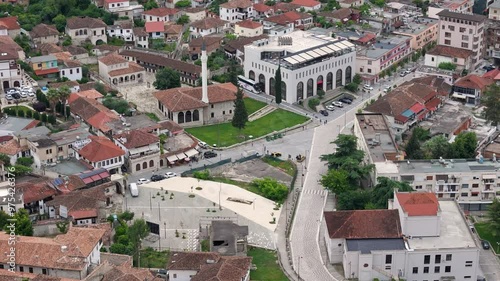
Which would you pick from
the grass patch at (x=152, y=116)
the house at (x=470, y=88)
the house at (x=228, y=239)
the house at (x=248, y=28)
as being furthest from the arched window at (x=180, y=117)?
the house at (x=470, y=88)

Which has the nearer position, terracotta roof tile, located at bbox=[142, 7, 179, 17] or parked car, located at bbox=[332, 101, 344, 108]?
parked car, located at bbox=[332, 101, 344, 108]

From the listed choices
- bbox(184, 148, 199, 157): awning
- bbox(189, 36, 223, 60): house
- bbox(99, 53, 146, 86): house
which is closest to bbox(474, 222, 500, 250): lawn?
bbox(184, 148, 199, 157): awning

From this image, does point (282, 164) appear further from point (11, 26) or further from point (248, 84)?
point (11, 26)

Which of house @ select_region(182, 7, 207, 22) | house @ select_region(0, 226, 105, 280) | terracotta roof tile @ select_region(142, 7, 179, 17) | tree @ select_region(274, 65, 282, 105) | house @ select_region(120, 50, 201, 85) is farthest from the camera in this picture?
house @ select_region(182, 7, 207, 22)

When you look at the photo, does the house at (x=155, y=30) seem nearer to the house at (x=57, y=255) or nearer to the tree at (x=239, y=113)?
the tree at (x=239, y=113)

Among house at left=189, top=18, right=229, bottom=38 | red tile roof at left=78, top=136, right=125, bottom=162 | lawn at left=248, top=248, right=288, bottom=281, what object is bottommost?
lawn at left=248, top=248, right=288, bottom=281

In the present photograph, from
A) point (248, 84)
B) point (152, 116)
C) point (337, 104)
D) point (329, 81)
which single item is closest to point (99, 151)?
point (152, 116)

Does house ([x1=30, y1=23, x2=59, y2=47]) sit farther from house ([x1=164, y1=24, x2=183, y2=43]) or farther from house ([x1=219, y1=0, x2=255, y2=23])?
house ([x1=219, y1=0, x2=255, y2=23])
